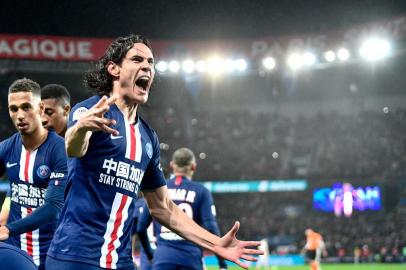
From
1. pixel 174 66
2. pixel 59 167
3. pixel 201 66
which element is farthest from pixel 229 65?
pixel 59 167

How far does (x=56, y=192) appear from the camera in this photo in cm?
430

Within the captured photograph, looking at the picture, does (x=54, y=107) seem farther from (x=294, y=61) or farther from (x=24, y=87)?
(x=294, y=61)

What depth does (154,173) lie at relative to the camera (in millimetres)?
4020

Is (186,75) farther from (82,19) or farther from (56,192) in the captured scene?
(56,192)

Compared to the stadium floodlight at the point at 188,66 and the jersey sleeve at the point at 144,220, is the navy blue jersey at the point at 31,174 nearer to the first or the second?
the jersey sleeve at the point at 144,220

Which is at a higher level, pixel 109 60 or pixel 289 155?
pixel 289 155

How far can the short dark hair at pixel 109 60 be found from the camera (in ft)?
12.4

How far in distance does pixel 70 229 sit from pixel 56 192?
959 millimetres

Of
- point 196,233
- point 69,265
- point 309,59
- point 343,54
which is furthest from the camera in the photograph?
point 309,59

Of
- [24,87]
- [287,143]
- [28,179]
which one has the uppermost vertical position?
[287,143]

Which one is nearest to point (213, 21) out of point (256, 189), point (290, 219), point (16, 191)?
point (256, 189)

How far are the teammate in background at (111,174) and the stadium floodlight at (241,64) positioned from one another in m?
31.0

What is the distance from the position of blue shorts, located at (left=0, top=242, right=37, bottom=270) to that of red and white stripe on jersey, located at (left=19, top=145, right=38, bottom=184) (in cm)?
275

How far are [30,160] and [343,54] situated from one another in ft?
100
